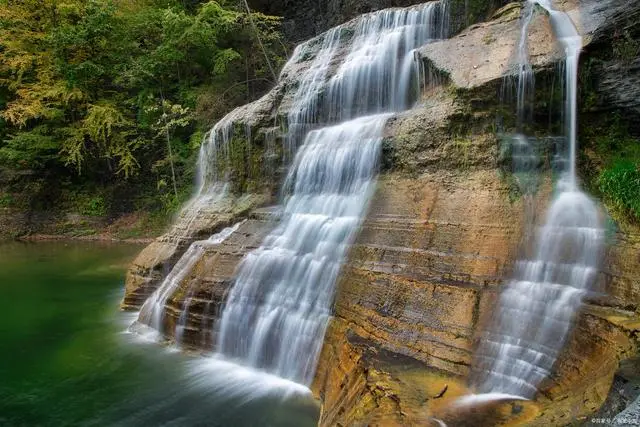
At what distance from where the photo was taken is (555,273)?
521 centimetres

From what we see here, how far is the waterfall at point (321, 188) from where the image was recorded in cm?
659

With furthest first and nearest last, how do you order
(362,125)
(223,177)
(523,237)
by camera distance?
1. (223,177)
2. (362,125)
3. (523,237)

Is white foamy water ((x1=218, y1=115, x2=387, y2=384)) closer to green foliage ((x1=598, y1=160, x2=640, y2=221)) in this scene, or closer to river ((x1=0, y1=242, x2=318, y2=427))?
river ((x1=0, y1=242, x2=318, y2=427))

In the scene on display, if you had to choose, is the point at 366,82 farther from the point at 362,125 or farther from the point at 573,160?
the point at 573,160

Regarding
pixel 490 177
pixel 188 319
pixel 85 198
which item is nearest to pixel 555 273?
pixel 490 177

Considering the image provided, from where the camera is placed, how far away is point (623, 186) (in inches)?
221

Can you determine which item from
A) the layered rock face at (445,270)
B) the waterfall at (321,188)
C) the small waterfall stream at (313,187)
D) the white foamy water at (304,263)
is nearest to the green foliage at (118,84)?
the small waterfall stream at (313,187)

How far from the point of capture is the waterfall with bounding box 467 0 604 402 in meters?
4.55

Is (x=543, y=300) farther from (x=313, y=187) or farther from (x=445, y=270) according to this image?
(x=313, y=187)

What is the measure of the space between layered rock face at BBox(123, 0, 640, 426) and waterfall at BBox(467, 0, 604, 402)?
0.44 ft

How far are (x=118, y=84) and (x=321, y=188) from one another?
15118mm

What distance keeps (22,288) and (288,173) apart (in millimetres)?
7947

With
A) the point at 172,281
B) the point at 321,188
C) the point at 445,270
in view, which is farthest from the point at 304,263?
the point at 172,281

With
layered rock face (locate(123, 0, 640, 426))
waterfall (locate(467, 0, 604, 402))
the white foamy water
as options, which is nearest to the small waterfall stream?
the white foamy water
